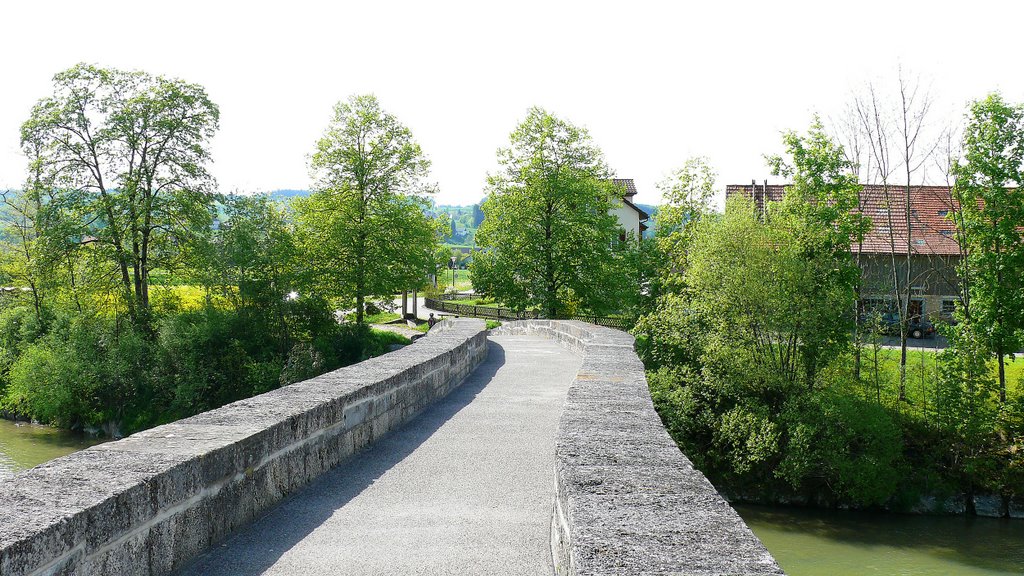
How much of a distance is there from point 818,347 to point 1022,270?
774 cm

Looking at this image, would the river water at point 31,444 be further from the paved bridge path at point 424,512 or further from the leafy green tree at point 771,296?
the paved bridge path at point 424,512

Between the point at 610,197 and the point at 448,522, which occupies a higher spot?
the point at 610,197

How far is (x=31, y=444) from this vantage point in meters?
29.9

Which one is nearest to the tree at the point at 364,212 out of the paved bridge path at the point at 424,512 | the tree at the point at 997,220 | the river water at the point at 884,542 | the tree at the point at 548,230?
the tree at the point at 548,230

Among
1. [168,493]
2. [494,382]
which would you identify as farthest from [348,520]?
[494,382]

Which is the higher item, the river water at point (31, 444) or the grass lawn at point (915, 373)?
the grass lawn at point (915, 373)

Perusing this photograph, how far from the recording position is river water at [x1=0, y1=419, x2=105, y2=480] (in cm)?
2691

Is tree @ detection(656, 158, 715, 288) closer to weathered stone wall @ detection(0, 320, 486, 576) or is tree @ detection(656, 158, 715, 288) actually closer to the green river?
the green river

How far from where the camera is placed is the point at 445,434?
8.55m

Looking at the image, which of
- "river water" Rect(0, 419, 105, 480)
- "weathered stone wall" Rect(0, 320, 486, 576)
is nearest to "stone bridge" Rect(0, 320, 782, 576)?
"weathered stone wall" Rect(0, 320, 486, 576)

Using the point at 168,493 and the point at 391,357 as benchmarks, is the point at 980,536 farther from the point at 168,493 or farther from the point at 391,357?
the point at 168,493

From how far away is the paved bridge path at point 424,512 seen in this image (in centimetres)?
467

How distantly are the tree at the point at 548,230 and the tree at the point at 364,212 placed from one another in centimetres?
348

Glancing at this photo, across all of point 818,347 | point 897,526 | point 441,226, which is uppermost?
point 441,226
